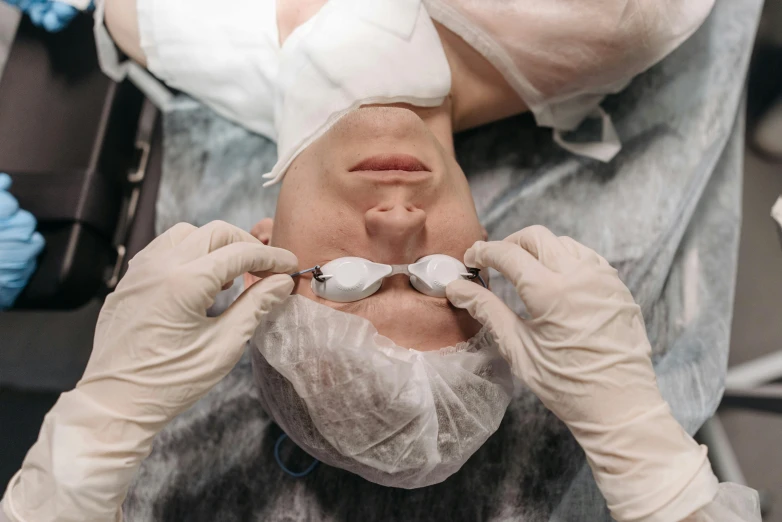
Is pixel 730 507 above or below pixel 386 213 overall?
below

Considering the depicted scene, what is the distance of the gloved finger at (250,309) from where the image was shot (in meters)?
0.91

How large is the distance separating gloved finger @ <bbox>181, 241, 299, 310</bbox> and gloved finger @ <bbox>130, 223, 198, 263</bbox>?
0.31 feet

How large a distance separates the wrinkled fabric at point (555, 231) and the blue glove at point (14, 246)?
1.02ft

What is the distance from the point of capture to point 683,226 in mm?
1373

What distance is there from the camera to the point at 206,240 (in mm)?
940

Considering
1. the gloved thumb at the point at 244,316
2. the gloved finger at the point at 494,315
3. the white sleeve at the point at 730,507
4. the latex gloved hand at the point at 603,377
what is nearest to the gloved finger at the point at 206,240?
the gloved thumb at the point at 244,316

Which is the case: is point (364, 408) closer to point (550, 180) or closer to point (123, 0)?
point (550, 180)

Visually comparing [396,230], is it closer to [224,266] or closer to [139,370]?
[224,266]

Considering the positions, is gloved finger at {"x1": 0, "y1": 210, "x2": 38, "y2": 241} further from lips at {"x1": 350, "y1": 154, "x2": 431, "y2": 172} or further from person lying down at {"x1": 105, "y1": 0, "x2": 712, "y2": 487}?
lips at {"x1": 350, "y1": 154, "x2": 431, "y2": 172}

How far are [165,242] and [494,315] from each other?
2.04 ft

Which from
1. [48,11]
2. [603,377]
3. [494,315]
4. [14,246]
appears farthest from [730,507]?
[48,11]

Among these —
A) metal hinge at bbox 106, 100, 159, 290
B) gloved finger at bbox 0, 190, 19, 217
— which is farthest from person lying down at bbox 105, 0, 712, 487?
gloved finger at bbox 0, 190, 19, 217

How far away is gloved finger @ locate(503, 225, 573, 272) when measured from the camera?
0.93 m

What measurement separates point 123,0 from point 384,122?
2.72 feet
